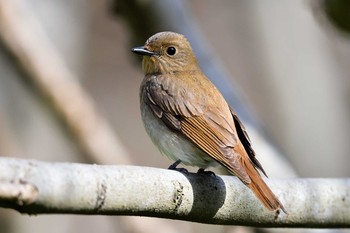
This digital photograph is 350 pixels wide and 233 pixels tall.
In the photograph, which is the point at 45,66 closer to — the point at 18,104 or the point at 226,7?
the point at 18,104

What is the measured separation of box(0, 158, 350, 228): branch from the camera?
2.42m

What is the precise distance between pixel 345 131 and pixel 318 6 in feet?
6.00

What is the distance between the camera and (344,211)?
3.64 m

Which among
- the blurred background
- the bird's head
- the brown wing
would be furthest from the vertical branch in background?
the brown wing

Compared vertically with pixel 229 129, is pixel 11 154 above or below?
below

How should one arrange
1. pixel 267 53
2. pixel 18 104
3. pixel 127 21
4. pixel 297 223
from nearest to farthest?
1. pixel 297 223
2. pixel 127 21
3. pixel 18 104
4. pixel 267 53

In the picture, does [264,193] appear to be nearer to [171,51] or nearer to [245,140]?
[245,140]

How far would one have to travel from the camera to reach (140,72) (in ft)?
22.3

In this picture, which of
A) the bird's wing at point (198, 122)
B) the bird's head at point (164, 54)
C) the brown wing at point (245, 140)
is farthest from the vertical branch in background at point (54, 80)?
the brown wing at point (245, 140)

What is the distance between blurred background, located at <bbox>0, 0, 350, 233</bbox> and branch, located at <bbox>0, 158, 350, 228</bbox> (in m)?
1.17

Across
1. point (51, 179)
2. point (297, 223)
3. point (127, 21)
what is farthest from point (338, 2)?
point (51, 179)

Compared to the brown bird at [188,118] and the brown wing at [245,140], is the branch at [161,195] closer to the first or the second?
the brown bird at [188,118]

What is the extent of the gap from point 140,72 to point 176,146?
2.96m

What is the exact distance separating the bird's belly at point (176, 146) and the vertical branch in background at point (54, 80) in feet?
4.67
